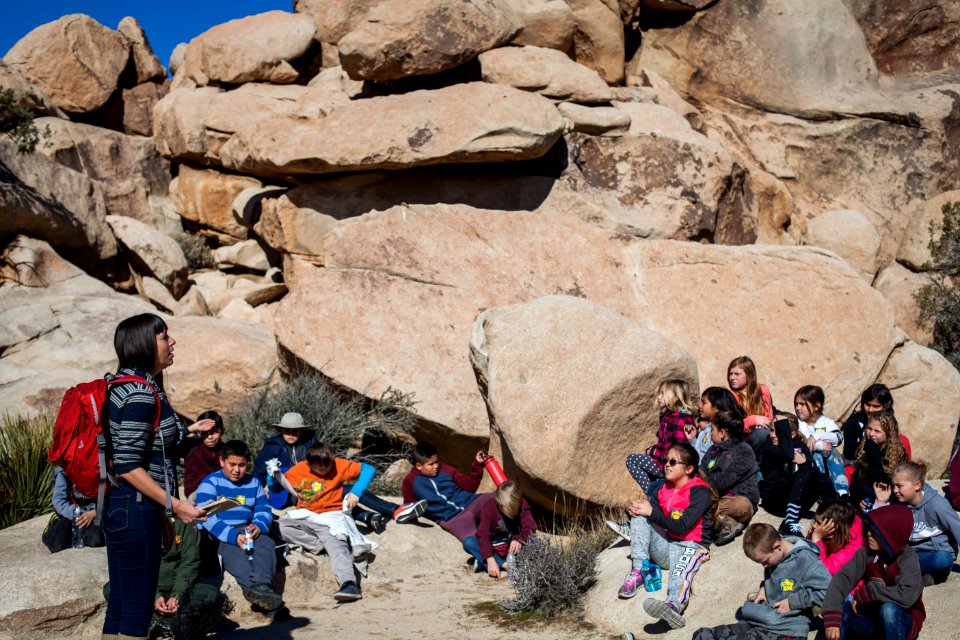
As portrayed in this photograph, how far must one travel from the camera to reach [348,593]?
6523mm

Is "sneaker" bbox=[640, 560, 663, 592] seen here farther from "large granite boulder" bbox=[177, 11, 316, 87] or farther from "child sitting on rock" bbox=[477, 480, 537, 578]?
"large granite boulder" bbox=[177, 11, 316, 87]

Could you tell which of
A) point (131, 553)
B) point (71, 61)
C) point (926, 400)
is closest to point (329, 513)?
point (131, 553)

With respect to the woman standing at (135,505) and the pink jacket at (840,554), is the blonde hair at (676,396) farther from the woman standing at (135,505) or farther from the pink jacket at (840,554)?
the woman standing at (135,505)

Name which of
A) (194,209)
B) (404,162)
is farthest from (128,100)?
(404,162)

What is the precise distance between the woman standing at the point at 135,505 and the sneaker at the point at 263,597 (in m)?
2.24

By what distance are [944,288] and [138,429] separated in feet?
41.6

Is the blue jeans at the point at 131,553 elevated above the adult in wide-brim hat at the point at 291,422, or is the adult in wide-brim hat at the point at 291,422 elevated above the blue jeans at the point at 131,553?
the blue jeans at the point at 131,553

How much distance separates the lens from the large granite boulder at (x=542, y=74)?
497 inches

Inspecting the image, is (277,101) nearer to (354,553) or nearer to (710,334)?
(710,334)

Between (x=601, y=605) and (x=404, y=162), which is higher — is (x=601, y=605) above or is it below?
below

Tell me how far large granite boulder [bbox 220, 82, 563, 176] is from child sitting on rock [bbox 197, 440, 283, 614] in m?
5.61

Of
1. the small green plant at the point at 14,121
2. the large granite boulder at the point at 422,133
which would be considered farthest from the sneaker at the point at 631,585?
the small green plant at the point at 14,121

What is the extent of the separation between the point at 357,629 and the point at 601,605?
1.55 meters

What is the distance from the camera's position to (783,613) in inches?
197
